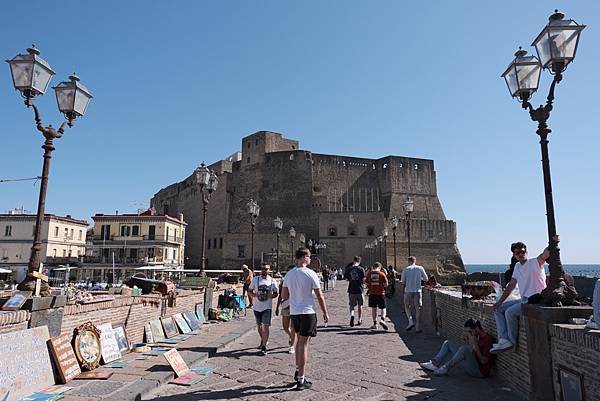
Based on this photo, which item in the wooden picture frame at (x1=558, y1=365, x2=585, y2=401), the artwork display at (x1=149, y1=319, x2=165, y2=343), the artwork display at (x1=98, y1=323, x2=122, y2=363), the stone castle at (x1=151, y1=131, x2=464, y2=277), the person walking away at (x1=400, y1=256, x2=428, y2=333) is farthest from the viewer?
the stone castle at (x1=151, y1=131, x2=464, y2=277)

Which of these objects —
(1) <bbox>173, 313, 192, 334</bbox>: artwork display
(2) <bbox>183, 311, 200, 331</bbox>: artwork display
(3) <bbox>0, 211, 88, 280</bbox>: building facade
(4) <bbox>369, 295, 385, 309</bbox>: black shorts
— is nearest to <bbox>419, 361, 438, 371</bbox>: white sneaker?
(4) <bbox>369, 295, 385, 309</bbox>: black shorts

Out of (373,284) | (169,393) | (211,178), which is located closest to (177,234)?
(211,178)

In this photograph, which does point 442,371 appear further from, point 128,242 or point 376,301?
point 128,242

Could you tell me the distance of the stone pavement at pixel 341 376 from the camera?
4.24m

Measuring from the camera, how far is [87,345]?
4992mm

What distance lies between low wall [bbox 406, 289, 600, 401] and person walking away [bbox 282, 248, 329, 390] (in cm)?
214

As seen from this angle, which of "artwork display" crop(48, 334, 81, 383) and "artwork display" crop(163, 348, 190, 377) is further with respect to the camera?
"artwork display" crop(163, 348, 190, 377)

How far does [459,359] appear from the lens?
16.2ft

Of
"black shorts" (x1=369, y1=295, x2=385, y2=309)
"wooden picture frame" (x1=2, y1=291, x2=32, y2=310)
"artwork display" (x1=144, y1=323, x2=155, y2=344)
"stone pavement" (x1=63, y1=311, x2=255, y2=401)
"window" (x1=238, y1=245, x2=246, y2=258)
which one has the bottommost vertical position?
"stone pavement" (x1=63, y1=311, x2=255, y2=401)

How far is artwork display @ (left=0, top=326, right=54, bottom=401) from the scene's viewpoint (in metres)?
3.65

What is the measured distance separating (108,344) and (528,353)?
16.8ft

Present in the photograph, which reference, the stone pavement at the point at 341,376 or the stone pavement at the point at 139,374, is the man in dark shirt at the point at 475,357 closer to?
the stone pavement at the point at 341,376

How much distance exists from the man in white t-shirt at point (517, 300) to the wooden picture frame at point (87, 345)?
15.7ft

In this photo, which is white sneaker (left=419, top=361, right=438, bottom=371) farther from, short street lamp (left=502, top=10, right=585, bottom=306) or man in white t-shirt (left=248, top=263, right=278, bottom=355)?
man in white t-shirt (left=248, top=263, right=278, bottom=355)
